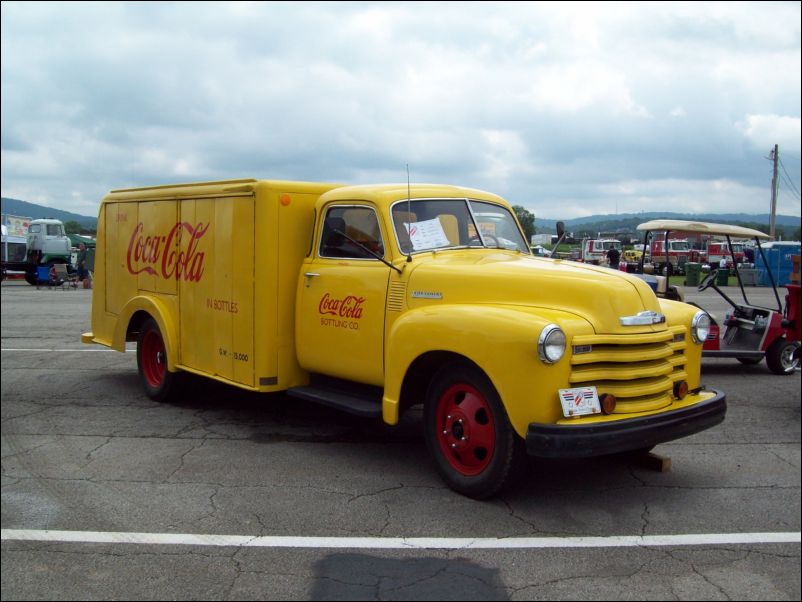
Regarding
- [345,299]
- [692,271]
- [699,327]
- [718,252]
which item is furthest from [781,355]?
[345,299]

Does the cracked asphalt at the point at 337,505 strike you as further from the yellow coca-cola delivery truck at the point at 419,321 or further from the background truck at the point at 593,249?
the background truck at the point at 593,249

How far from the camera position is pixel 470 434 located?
186 inches

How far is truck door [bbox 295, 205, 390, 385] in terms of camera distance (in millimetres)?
5453

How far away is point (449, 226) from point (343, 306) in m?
1.10

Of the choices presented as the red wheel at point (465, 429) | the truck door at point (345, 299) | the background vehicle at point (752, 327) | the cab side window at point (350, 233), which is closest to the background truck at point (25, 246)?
the red wheel at point (465, 429)

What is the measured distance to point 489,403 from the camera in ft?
14.9

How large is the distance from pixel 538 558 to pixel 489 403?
1061 millimetres

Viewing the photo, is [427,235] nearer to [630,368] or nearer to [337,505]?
[630,368]

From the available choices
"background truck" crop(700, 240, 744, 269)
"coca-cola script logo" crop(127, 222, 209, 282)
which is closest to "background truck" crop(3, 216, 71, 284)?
"coca-cola script logo" crop(127, 222, 209, 282)

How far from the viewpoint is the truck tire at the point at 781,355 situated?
945cm

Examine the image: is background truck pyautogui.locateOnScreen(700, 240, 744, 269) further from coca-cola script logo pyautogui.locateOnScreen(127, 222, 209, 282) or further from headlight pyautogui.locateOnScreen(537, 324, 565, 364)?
coca-cola script logo pyautogui.locateOnScreen(127, 222, 209, 282)

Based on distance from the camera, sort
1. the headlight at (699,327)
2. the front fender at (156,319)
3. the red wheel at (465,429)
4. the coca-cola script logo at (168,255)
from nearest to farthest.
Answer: the red wheel at (465,429) → the headlight at (699,327) → the coca-cola script logo at (168,255) → the front fender at (156,319)

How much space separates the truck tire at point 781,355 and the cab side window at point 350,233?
642 cm

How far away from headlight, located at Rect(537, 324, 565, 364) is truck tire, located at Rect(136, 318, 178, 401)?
15.1 ft
